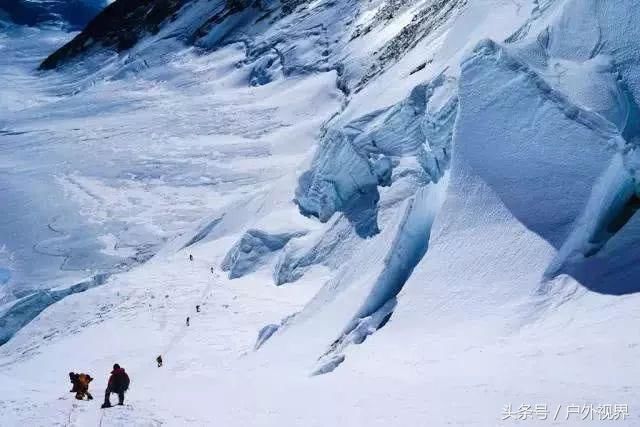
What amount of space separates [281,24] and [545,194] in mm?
64855

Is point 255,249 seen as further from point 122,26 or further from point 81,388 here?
point 122,26

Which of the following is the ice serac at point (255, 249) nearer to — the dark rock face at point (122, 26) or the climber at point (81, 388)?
the climber at point (81, 388)

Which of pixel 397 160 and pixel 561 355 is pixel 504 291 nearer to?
pixel 561 355

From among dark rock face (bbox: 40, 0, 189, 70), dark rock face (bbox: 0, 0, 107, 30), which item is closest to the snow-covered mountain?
dark rock face (bbox: 40, 0, 189, 70)

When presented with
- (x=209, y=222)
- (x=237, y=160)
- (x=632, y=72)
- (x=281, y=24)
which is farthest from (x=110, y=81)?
(x=632, y=72)

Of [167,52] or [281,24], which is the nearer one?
[281,24]

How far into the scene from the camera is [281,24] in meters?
73.4

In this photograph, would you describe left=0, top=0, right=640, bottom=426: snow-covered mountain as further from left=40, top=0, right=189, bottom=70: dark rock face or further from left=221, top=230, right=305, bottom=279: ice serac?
left=40, top=0, right=189, bottom=70: dark rock face

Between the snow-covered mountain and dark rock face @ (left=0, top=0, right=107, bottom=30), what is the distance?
330 ft

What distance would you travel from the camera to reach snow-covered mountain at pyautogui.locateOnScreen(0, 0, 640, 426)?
29.8 ft

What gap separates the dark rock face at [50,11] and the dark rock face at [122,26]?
4150 cm

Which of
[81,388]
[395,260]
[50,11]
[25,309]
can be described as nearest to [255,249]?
[25,309]

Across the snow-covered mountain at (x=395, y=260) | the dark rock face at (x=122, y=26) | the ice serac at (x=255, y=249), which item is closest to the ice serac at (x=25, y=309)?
the snow-covered mountain at (x=395, y=260)

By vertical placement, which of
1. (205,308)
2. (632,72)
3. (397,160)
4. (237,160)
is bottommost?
(237,160)
